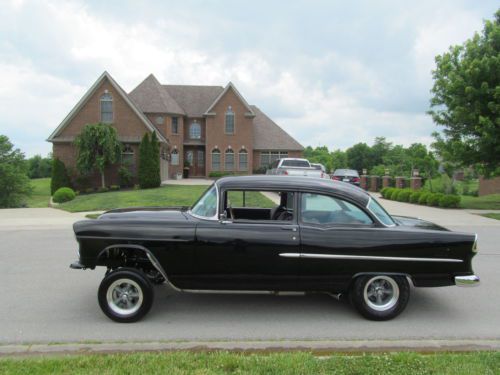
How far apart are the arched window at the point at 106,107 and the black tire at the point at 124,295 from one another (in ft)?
99.8

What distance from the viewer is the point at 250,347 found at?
4.15 m

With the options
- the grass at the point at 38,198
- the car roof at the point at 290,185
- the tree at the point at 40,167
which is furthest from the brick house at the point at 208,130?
the tree at the point at 40,167

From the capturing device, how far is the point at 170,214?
534 cm

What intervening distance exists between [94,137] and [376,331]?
28612 mm

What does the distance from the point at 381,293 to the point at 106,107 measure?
105ft

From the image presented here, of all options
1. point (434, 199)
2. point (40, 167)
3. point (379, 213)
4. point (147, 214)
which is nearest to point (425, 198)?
point (434, 199)

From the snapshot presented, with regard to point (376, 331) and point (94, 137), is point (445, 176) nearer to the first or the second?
point (376, 331)

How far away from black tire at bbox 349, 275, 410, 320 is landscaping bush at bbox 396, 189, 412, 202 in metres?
17.8

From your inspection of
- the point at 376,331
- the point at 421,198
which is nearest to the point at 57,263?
the point at 376,331

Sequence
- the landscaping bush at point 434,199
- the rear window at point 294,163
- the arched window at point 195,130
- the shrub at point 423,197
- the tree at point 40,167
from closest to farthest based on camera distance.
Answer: the landscaping bush at point 434,199 → the shrub at point 423,197 → the rear window at point 294,163 → the arched window at point 195,130 → the tree at point 40,167

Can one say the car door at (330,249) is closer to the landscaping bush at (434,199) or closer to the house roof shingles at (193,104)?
the landscaping bush at (434,199)

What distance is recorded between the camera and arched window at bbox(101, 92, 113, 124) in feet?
109

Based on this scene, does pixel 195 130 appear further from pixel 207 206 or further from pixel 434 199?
pixel 207 206

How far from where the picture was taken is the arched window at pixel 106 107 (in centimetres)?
3325
